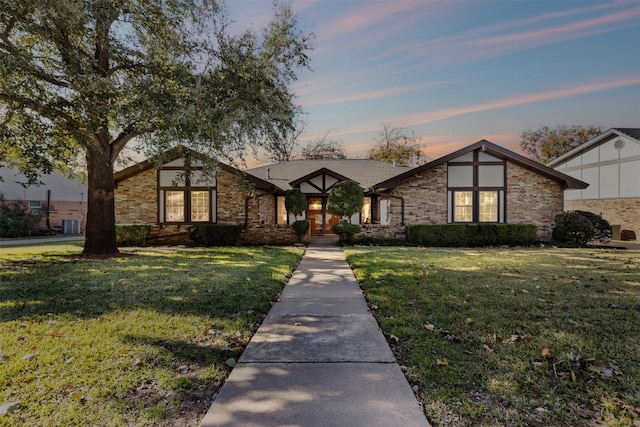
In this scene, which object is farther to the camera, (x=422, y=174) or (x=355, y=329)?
(x=422, y=174)

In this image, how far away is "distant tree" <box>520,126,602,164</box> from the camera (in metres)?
35.9

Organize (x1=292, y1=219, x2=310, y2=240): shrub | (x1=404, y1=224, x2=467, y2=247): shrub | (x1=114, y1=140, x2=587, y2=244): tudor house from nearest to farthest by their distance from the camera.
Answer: (x1=404, y1=224, x2=467, y2=247): shrub
(x1=292, y1=219, x2=310, y2=240): shrub
(x1=114, y1=140, x2=587, y2=244): tudor house

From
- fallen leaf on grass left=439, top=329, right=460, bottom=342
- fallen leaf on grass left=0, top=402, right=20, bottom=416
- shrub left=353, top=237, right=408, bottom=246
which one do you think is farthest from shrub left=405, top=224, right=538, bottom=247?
fallen leaf on grass left=0, top=402, right=20, bottom=416

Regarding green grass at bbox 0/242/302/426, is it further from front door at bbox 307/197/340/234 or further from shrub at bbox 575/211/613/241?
shrub at bbox 575/211/613/241

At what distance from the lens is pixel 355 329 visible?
4.14 m

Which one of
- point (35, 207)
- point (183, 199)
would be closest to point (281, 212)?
point (183, 199)

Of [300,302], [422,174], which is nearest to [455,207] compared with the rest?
[422,174]

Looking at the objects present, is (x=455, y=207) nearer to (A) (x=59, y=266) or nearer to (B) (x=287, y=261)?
(B) (x=287, y=261)

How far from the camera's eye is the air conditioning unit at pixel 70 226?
25359mm

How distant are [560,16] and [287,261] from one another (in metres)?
11.8

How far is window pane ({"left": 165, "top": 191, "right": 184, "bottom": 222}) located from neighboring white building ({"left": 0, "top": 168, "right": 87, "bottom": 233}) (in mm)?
11245

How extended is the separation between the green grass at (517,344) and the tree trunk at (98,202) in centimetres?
973

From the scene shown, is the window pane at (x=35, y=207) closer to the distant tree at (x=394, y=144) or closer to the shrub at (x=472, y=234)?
the shrub at (x=472, y=234)

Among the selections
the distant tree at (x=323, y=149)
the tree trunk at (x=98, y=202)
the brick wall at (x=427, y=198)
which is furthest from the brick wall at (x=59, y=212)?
the brick wall at (x=427, y=198)
